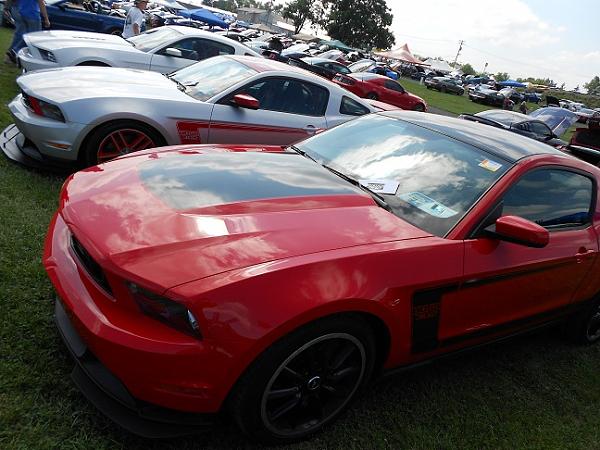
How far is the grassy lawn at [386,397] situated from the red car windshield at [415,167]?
0.85 metres

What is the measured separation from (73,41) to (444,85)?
1408 inches

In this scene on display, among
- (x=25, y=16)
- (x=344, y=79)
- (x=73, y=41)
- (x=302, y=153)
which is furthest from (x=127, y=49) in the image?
(x=344, y=79)

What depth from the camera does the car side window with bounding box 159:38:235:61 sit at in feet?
24.0

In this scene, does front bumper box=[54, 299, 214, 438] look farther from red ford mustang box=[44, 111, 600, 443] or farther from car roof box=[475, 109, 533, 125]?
car roof box=[475, 109, 533, 125]

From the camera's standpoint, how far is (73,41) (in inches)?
268

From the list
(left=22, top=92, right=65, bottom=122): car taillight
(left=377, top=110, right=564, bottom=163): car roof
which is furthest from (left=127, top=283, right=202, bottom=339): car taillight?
(left=22, top=92, right=65, bottom=122): car taillight

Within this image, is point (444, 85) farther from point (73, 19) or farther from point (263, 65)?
point (263, 65)

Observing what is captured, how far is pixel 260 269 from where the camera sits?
5.86ft

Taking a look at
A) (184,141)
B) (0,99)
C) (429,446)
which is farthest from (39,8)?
(429,446)

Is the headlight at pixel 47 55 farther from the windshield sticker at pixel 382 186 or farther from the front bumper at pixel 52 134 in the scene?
the windshield sticker at pixel 382 186

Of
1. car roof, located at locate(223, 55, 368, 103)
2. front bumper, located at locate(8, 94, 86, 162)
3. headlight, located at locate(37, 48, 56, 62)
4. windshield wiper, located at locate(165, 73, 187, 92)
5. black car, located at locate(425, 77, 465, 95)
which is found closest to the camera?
front bumper, located at locate(8, 94, 86, 162)

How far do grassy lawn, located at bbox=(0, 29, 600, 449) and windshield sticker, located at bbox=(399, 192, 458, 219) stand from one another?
82 cm

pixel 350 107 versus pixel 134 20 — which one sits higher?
pixel 134 20

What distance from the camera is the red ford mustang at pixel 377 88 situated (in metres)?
16.3
